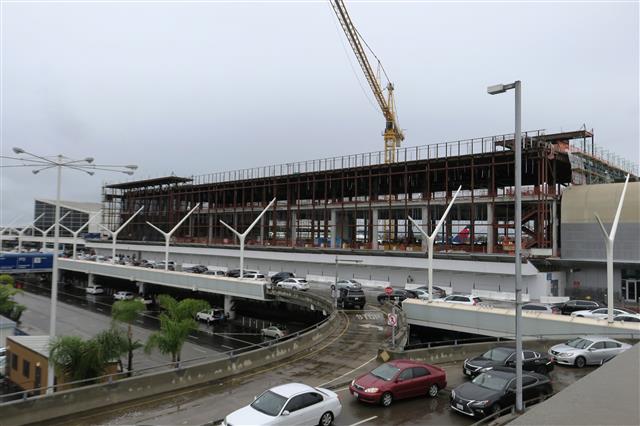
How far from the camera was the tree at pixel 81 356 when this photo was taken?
18.3m

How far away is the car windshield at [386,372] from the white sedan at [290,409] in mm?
2480

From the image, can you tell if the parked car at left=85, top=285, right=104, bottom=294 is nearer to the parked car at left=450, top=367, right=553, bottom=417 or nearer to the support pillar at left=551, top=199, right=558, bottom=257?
the support pillar at left=551, top=199, right=558, bottom=257

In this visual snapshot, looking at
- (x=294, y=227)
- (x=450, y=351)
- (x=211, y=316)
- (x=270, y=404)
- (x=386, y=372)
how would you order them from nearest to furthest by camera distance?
1. (x=270, y=404)
2. (x=386, y=372)
3. (x=450, y=351)
4. (x=211, y=316)
5. (x=294, y=227)

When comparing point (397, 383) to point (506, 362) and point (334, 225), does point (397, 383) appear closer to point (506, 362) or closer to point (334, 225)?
point (506, 362)

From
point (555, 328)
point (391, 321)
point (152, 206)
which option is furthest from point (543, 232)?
point (152, 206)

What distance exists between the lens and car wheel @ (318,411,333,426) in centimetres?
1320

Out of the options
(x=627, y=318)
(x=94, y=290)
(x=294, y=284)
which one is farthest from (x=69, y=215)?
(x=627, y=318)

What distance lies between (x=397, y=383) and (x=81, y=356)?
12690 mm

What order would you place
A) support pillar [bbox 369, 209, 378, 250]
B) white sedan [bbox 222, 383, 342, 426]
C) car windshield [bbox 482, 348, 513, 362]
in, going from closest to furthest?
white sedan [bbox 222, 383, 342, 426]
car windshield [bbox 482, 348, 513, 362]
support pillar [bbox 369, 209, 378, 250]

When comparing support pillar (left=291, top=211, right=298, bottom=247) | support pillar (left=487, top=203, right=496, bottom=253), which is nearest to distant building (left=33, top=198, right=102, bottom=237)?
support pillar (left=291, top=211, right=298, bottom=247)

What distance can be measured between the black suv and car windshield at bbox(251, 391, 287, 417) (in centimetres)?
2406

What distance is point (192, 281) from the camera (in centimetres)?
5381

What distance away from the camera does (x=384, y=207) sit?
67.1 meters

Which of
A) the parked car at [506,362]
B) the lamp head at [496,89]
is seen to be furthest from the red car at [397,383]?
the lamp head at [496,89]
